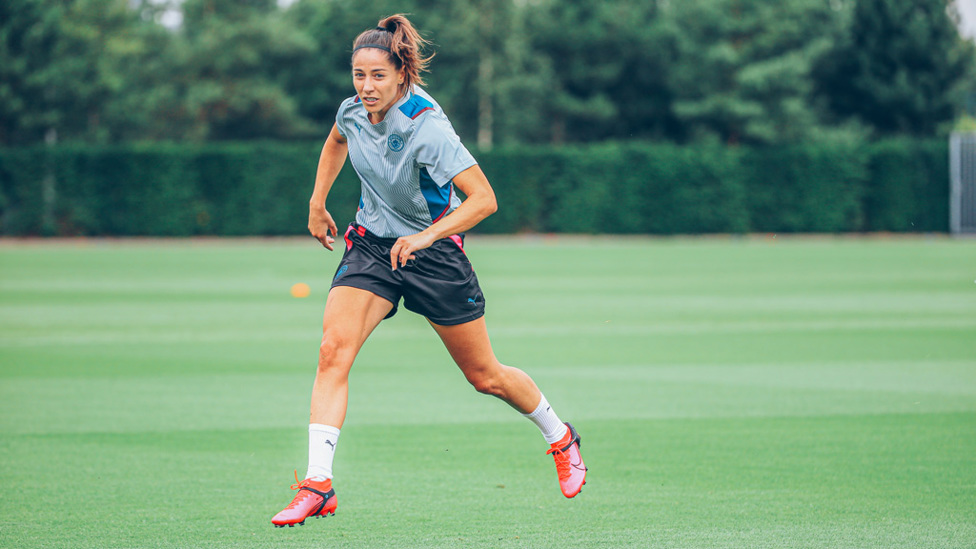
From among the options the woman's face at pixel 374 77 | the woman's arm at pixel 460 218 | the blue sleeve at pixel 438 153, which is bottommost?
the woman's arm at pixel 460 218

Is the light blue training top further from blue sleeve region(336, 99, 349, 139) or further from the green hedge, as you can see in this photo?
the green hedge

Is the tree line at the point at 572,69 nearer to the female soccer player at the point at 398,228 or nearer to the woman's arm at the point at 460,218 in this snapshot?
the female soccer player at the point at 398,228

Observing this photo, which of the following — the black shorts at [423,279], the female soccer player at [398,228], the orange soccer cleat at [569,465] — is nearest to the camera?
the female soccer player at [398,228]

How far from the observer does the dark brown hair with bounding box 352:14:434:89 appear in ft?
17.7

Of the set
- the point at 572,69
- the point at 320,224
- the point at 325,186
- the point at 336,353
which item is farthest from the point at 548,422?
the point at 572,69

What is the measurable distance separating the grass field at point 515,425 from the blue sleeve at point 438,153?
1.63 m

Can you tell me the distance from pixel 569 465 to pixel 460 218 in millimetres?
1543

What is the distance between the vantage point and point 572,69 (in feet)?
197

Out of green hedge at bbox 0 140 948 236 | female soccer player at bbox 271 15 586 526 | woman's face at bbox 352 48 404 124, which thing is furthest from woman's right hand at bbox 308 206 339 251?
green hedge at bbox 0 140 948 236

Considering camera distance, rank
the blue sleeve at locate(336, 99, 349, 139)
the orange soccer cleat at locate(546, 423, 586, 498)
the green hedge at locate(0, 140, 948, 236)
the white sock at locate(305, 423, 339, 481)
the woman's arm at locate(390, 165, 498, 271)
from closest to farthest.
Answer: the white sock at locate(305, 423, 339, 481) → the woman's arm at locate(390, 165, 498, 271) → the blue sleeve at locate(336, 99, 349, 139) → the orange soccer cleat at locate(546, 423, 586, 498) → the green hedge at locate(0, 140, 948, 236)

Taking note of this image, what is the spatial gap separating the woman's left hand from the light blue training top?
275 mm

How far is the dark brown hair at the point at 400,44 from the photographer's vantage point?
539cm

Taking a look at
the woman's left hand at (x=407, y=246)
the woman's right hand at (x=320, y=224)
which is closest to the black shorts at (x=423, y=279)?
the woman's left hand at (x=407, y=246)

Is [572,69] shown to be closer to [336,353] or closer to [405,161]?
[405,161]
